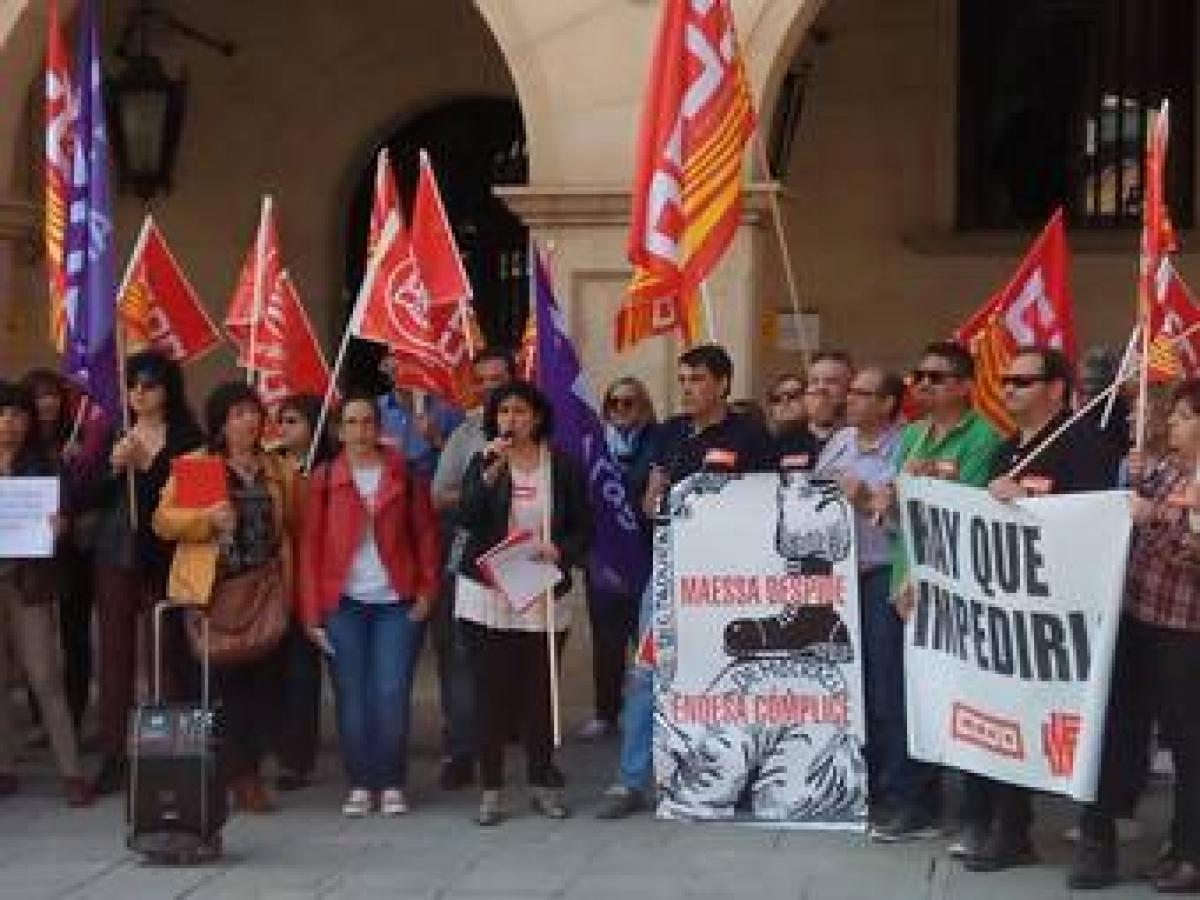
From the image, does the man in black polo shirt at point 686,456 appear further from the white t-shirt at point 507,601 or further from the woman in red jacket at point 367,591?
the woman in red jacket at point 367,591

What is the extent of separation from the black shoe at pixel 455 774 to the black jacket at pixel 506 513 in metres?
1.14

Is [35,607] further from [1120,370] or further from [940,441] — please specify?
[1120,370]

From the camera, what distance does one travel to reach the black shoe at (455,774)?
390 inches

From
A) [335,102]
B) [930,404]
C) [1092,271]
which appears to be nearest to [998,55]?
[1092,271]

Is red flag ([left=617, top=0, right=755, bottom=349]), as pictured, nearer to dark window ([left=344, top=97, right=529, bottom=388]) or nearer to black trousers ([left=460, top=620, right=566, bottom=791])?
black trousers ([left=460, top=620, right=566, bottom=791])

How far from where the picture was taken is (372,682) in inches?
370

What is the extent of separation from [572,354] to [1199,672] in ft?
10.3

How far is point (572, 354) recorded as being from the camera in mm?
9734

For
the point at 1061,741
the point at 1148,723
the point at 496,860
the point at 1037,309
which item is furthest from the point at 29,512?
the point at 1148,723

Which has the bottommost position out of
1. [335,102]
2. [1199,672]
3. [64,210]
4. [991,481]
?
[1199,672]

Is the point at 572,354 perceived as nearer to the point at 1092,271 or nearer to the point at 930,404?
the point at 930,404

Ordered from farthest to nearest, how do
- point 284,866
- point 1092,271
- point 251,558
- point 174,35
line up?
point 174,35 < point 1092,271 < point 251,558 < point 284,866

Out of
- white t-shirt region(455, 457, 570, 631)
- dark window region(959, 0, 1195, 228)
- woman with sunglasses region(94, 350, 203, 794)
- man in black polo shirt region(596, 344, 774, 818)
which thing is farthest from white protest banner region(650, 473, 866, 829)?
dark window region(959, 0, 1195, 228)

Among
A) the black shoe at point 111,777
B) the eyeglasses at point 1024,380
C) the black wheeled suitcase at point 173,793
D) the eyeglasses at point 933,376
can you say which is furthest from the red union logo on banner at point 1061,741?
the black shoe at point 111,777
